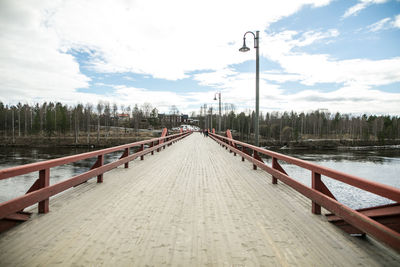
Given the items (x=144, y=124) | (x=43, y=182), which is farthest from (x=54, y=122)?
(x=43, y=182)

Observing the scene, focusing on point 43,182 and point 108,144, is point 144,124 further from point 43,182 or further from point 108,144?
point 43,182

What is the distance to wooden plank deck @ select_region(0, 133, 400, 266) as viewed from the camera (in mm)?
2520

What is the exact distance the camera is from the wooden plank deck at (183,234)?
2.52 m

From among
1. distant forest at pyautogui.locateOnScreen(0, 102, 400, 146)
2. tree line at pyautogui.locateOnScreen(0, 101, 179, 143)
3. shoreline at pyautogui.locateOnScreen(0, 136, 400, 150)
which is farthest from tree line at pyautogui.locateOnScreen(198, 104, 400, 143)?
tree line at pyautogui.locateOnScreen(0, 101, 179, 143)

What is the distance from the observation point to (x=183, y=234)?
3131 mm

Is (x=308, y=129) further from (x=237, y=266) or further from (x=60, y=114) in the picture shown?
(x=237, y=266)

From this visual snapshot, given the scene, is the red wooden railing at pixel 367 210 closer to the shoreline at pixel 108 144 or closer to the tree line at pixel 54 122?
the shoreline at pixel 108 144

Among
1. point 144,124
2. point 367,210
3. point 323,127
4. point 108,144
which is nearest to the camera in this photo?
point 367,210

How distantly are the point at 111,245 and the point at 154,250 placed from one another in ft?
1.75

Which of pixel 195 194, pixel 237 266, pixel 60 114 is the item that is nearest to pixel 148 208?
pixel 195 194

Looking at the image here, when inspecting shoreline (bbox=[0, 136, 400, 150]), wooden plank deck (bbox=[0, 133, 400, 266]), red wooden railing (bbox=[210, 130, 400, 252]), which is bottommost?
shoreline (bbox=[0, 136, 400, 150])

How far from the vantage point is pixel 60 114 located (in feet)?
280

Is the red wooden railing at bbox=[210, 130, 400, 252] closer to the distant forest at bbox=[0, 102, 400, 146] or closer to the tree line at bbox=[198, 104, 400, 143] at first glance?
the distant forest at bbox=[0, 102, 400, 146]

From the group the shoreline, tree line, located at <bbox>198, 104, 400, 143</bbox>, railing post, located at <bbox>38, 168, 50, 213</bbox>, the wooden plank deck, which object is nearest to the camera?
the wooden plank deck
